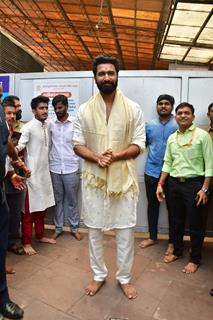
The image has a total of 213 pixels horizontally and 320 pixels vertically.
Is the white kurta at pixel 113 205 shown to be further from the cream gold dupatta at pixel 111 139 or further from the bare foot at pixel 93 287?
the bare foot at pixel 93 287

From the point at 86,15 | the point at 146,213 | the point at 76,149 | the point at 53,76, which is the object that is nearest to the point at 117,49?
the point at 86,15

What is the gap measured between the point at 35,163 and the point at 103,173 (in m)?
1.18

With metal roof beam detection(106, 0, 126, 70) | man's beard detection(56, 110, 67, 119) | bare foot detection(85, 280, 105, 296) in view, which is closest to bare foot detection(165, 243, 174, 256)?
bare foot detection(85, 280, 105, 296)

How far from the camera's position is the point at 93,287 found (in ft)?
7.86

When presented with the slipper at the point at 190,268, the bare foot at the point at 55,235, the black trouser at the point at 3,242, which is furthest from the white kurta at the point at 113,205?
the bare foot at the point at 55,235

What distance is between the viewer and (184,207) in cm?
296

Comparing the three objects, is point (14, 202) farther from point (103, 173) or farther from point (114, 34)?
point (114, 34)

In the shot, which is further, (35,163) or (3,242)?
(35,163)

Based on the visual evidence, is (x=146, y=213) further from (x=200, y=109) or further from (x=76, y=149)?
(x=76, y=149)

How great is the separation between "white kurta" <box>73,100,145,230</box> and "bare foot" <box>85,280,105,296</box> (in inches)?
19.9

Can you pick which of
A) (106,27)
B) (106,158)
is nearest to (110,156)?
(106,158)

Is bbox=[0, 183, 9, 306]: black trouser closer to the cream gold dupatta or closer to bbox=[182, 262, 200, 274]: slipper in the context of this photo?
the cream gold dupatta

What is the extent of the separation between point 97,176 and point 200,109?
1.79 metres

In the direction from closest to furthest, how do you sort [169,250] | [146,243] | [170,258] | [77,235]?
[170,258] → [169,250] → [146,243] → [77,235]
